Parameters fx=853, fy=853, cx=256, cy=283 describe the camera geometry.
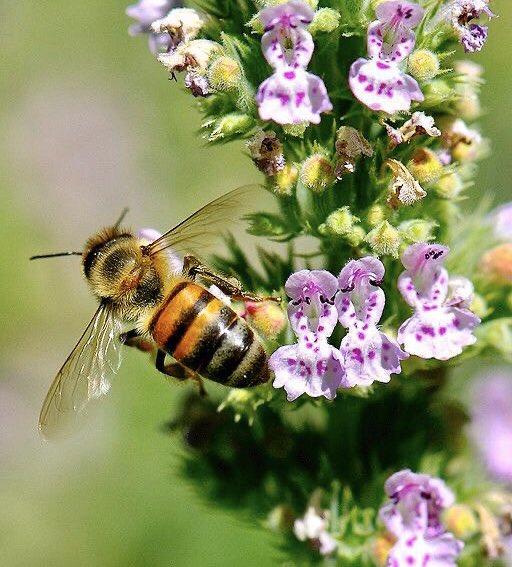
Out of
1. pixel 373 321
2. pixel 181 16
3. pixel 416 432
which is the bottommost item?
pixel 416 432

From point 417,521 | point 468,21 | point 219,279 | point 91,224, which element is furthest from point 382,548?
point 91,224

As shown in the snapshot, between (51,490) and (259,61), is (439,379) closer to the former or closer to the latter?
(259,61)

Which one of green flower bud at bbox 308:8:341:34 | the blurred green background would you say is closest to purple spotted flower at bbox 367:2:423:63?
green flower bud at bbox 308:8:341:34

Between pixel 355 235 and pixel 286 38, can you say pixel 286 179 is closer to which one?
pixel 355 235

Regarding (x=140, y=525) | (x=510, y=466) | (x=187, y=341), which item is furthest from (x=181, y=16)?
(x=140, y=525)

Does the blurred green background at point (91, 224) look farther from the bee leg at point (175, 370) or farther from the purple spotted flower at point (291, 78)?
the purple spotted flower at point (291, 78)

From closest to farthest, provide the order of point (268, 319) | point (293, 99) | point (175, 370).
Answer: point (293, 99) < point (268, 319) < point (175, 370)
